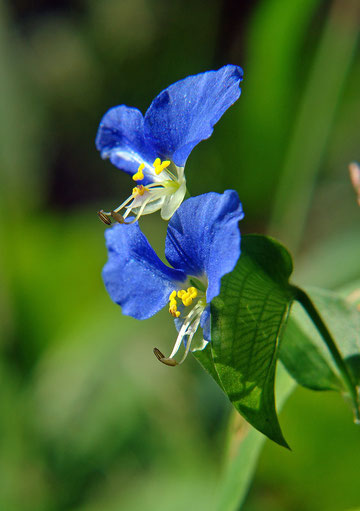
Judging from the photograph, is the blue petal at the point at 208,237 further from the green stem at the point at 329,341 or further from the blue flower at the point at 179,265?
the green stem at the point at 329,341

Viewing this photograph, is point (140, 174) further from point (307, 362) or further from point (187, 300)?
→ point (307, 362)

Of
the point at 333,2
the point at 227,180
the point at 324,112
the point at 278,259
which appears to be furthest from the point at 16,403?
the point at 333,2

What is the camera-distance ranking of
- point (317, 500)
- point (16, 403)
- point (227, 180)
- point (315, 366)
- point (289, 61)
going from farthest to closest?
point (227, 180), point (289, 61), point (16, 403), point (317, 500), point (315, 366)

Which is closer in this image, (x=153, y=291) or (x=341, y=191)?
(x=153, y=291)

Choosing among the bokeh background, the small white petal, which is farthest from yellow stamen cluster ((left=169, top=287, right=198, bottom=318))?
the bokeh background

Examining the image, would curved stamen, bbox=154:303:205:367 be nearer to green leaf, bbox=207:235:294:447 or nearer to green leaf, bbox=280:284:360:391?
green leaf, bbox=207:235:294:447

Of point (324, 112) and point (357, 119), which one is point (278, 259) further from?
point (357, 119)
